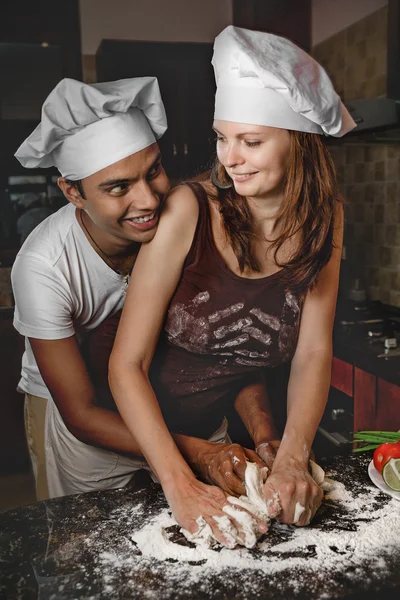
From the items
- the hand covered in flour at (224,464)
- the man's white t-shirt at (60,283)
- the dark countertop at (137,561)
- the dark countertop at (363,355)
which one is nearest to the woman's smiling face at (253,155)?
the man's white t-shirt at (60,283)

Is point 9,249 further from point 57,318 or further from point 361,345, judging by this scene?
point 361,345

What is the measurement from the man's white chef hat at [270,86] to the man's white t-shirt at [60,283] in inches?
16.5

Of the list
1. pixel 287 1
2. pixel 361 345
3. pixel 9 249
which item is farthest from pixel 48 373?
pixel 287 1

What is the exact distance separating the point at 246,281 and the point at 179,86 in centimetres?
46

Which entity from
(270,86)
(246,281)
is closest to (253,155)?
(270,86)

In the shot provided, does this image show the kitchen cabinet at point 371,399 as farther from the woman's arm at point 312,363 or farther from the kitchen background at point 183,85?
the woman's arm at point 312,363

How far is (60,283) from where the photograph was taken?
1.26 meters

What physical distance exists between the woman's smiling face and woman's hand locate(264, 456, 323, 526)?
61cm

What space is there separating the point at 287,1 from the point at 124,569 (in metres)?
1.29

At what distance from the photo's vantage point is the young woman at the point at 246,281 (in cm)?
124

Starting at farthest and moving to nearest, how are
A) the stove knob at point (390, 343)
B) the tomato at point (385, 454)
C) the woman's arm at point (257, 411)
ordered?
1. the stove knob at point (390, 343)
2. the woman's arm at point (257, 411)
3. the tomato at point (385, 454)

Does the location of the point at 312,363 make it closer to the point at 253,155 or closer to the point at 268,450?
the point at 268,450

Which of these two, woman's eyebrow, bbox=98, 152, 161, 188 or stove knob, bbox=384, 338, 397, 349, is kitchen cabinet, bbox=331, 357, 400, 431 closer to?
stove knob, bbox=384, 338, 397, 349

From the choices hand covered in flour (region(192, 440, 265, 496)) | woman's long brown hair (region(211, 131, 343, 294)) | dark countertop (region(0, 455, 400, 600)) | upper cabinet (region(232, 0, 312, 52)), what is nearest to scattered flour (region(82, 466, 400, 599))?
dark countertop (region(0, 455, 400, 600))
